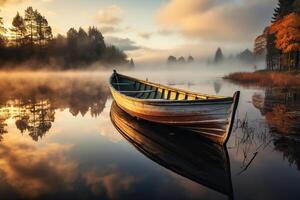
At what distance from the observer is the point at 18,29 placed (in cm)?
7500

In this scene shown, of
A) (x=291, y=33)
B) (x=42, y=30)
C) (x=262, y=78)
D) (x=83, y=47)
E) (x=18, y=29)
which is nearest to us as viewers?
(x=291, y=33)


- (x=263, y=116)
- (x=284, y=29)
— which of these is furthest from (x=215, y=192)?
(x=284, y=29)

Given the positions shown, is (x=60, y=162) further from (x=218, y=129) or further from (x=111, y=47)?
(x=111, y=47)

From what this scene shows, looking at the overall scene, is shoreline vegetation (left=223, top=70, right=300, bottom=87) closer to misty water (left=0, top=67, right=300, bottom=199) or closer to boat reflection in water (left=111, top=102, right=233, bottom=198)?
misty water (left=0, top=67, right=300, bottom=199)

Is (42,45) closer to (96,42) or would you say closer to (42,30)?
(42,30)

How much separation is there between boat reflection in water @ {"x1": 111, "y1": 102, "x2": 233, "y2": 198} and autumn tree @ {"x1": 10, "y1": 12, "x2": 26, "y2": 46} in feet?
240

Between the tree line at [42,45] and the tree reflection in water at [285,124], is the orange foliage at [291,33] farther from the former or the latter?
the tree line at [42,45]

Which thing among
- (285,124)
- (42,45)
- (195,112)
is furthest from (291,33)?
(42,45)

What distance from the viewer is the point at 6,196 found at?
665cm

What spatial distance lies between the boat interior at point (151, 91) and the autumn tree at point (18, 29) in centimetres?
6326

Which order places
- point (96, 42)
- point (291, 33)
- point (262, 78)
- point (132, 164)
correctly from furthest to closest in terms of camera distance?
point (96, 42) → point (262, 78) → point (291, 33) → point (132, 164)

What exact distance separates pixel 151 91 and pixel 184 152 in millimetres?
8177

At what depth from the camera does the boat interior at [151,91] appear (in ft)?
44.7

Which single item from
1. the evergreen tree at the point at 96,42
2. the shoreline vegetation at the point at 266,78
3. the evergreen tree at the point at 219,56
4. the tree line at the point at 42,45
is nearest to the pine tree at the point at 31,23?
the tree line at the point at 42,45
